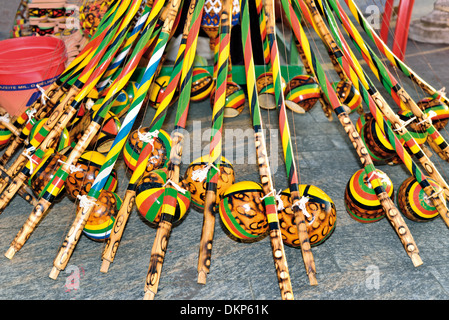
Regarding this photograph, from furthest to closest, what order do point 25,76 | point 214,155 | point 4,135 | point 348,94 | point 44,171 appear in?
point 25,76 → point 348,94 → point 4,135 → point 44,171 → point 214,155

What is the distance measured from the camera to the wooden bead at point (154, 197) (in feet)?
6.27

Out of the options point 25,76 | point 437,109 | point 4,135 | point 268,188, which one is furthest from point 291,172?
point 25,76

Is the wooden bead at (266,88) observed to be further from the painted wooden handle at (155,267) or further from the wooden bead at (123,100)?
the painted wooden handle at (155,267)

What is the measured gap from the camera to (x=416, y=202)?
2074 mm

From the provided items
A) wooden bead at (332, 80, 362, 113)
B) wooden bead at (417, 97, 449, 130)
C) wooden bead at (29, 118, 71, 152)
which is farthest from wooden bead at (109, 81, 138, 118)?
wooden bead at (417, 97, 449, 130)

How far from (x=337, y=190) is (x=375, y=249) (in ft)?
1.73

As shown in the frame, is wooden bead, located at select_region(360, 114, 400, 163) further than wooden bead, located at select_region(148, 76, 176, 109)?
No

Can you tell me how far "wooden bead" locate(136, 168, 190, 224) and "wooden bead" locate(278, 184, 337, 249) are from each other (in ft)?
1.53

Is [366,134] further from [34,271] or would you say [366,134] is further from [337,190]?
[34,271]

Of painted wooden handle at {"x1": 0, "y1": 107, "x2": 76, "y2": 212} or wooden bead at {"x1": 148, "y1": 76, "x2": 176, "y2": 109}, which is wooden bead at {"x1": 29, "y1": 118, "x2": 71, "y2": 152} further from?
wooden bead at {"x1": 148, "y1": 76, "x2": 176, "y2": 109}

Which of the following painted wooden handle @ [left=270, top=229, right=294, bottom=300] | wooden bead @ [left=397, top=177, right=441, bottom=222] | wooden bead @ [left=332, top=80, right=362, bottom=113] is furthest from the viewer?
wooden bead @ [left=332, top=80, right=362, bottom=113]

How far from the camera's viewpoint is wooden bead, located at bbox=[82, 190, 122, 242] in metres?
1.96

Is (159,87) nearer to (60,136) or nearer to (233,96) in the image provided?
(233,96)

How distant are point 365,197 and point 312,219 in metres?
0.38
